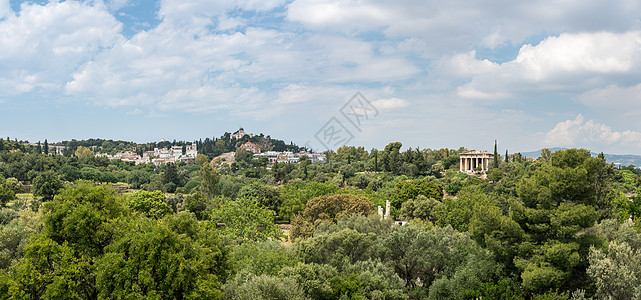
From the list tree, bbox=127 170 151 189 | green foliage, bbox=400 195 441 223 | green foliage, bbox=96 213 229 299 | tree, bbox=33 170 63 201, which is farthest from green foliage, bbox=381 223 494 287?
tree, bbox=127 170 151 189

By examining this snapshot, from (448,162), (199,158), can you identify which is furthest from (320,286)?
(199,158)

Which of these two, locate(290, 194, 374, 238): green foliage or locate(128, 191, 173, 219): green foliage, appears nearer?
locate(290, 194, 374, 238): green foliage

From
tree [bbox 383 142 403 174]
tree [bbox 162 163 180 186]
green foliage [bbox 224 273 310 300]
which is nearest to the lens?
green foliage [bbox 224 273 310 300]

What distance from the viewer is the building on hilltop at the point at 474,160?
222ft

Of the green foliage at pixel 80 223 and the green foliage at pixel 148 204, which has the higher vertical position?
the green foliage at pixel 80 223

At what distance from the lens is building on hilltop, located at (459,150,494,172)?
2670 inches

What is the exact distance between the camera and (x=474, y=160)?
7031 centimetres

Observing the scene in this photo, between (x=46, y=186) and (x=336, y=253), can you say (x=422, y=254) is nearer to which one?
(x=336, y=253)

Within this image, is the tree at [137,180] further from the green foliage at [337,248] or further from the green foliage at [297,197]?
the green foliage at [337,248]

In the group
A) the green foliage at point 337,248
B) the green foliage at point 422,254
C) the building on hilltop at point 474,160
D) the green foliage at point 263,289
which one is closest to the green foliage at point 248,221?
the green foliage at point 337,248

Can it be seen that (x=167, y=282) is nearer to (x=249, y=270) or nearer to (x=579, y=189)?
(x=249, y=270)

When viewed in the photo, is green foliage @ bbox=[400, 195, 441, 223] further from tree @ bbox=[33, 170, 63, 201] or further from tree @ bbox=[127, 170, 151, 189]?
tree @ bbox=[127, 170, 151, 189]

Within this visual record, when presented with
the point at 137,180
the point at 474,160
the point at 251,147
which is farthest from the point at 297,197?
the point at 251,147

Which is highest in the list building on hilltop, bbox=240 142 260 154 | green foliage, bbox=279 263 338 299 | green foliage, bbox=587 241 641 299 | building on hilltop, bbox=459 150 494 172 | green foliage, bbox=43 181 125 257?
building on hilltop, bbox=240 142 260 154
